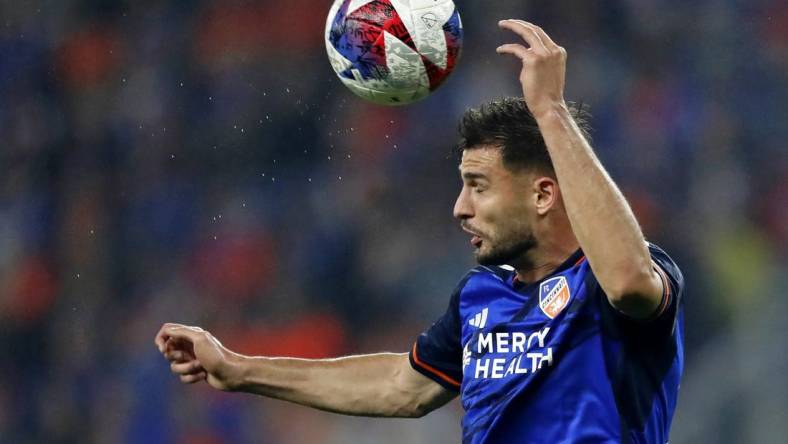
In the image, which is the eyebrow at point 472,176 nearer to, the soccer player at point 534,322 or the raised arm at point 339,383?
the soccer player at point 534,322

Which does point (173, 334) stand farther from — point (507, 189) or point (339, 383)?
point (507, 189)

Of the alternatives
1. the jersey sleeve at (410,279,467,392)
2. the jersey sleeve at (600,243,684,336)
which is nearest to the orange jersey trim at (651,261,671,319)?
the jersey sleeve at (600,243,684,336)

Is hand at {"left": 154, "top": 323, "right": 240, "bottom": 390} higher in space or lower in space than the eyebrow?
lower

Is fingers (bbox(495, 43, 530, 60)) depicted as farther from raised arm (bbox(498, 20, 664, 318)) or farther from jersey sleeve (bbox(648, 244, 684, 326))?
jersey sleeve (bbox(648, 244, 684, 326))

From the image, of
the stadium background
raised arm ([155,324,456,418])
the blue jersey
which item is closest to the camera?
the blue jersey

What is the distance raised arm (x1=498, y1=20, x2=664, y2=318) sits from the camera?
2.68 meters

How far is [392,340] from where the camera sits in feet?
22.9

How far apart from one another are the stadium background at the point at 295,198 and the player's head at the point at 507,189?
358 cm

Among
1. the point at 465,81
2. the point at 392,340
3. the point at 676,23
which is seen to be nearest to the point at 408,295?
the point at 392,340

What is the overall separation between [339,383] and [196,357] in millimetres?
466

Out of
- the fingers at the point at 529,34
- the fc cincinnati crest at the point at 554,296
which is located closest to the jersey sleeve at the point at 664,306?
the fc cincinnati crest at the point at 554,296

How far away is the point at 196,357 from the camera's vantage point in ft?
11.5

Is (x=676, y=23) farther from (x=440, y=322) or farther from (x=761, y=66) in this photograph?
(x=440, y=322)

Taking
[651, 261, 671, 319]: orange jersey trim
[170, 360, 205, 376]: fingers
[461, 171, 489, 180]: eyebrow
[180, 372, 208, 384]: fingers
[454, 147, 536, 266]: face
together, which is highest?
[461, 171, 489, 180]: eyebrow
